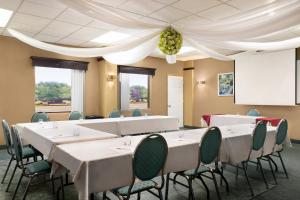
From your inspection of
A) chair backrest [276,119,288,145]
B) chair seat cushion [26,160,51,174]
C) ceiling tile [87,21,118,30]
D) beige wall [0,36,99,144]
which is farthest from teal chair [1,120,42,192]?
chair backrest [276,119,288,145]

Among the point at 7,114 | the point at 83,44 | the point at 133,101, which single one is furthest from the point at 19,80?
the point at 133,101

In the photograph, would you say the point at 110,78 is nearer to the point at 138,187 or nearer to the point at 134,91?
the point at 134,91

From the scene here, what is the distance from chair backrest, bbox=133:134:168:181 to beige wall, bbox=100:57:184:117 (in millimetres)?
5281

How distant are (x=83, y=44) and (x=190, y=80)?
459cm

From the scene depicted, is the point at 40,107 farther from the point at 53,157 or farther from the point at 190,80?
the point at 190,80

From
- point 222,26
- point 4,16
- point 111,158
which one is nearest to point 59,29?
point 4,16

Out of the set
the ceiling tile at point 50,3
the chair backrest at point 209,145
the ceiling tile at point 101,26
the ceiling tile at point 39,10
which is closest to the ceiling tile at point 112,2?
the ceiling tile at point 50,3

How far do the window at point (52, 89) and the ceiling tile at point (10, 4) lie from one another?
263 cm

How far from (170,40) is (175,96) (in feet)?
17.9

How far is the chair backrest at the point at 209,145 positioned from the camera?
2701 mm

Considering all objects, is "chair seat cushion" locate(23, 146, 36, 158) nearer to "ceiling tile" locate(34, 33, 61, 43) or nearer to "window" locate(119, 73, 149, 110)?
"ceiling tile" locate(34, 33, 61, 43)

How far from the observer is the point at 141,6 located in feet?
13.0

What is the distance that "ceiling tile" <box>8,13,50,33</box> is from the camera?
4523mm

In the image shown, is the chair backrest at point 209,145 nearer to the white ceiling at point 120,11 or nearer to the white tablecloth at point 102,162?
the white tablecloth at point 102,162
